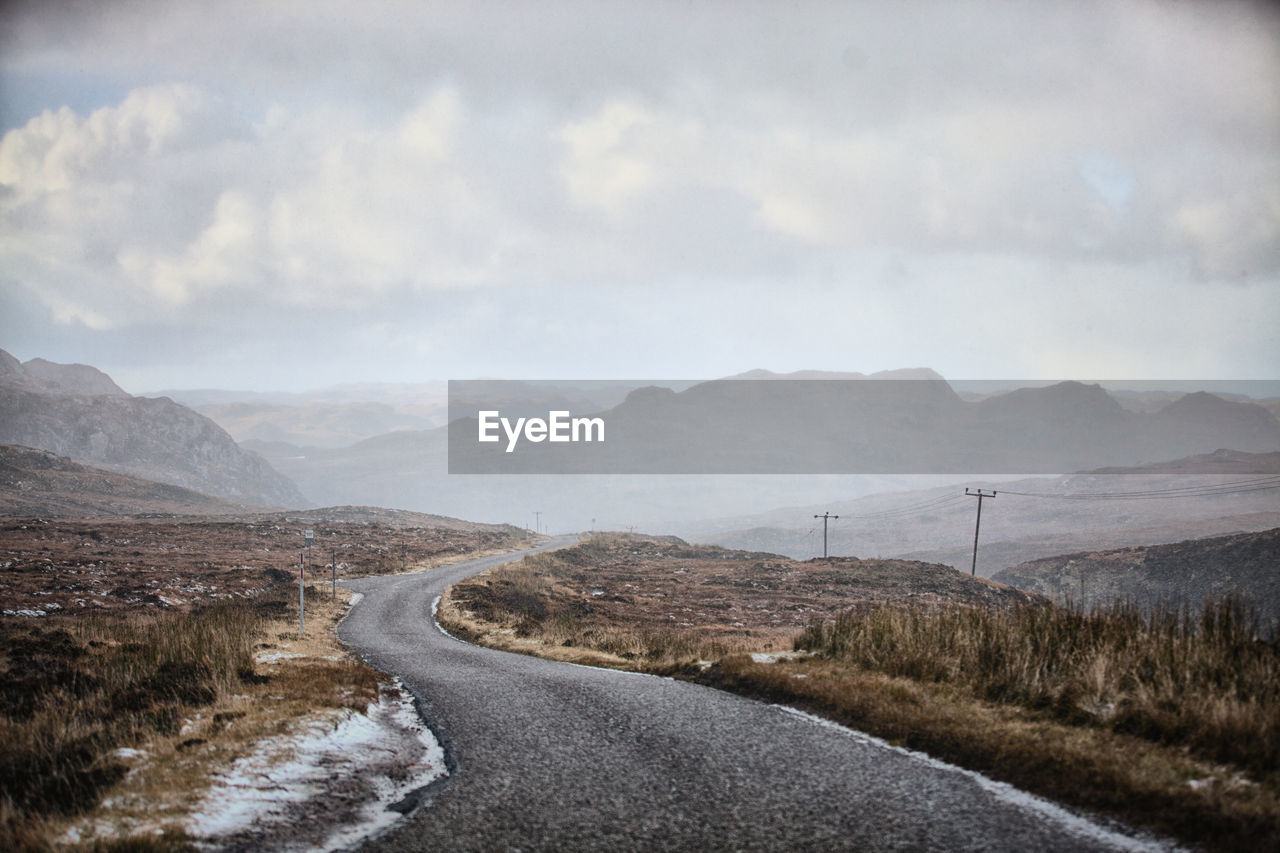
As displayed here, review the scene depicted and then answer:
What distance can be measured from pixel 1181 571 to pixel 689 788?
120179 millimetres

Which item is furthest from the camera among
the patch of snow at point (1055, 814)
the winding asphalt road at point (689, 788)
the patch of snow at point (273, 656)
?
the patch of snow at point (273, 656)

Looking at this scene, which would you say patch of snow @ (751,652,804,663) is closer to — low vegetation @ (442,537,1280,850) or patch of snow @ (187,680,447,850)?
low vegetation @ (442,537,1280,850)

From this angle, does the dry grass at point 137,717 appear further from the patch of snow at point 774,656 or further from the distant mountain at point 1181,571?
the distant mountain at point 1181,571

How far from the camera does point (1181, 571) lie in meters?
100

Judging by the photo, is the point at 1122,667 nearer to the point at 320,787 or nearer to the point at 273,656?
the point at 320,787

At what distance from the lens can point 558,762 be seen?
1004cm

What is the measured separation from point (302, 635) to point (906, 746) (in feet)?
75.0

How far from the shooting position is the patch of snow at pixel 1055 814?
6594 mm

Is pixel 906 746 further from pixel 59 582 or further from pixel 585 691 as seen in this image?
pixel 59 582

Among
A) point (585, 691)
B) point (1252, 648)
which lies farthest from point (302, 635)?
point (1252, 648)

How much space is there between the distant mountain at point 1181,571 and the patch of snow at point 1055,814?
89544mm

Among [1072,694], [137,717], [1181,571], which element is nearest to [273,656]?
[137,717]

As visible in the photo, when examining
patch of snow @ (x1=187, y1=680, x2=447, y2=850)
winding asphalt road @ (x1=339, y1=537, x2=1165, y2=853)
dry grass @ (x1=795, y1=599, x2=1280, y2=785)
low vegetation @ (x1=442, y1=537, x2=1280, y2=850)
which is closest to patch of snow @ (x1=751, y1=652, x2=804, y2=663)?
low vegetation @ (x1=442, y1=537, x2=1280, y2=850)

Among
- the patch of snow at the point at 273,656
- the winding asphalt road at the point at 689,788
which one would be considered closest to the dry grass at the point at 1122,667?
the winding asphalt road at the point at 689,788
